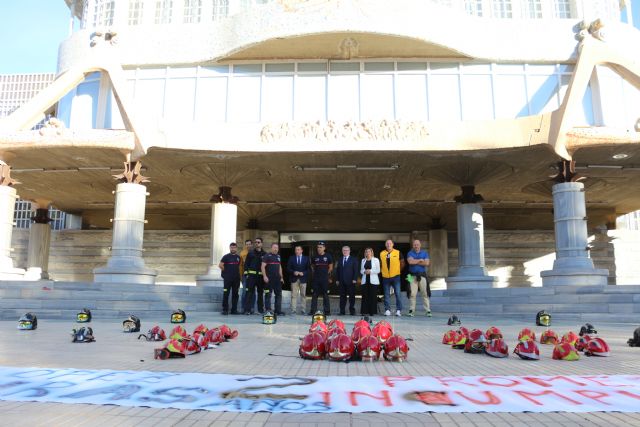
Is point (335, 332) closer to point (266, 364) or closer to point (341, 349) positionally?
point (341, 349)

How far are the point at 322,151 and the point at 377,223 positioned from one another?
1363 cm

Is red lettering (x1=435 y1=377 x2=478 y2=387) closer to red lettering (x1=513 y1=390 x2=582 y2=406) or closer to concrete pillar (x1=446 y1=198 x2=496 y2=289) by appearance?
red lettering (x1=513 y1=390 x2=582 y2=406)

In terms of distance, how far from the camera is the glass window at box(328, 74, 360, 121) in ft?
66.9

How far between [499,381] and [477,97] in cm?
1827

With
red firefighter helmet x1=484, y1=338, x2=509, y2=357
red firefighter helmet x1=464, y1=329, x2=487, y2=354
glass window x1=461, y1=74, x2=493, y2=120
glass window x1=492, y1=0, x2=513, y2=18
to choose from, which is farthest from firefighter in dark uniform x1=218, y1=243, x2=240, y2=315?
glass window x1=492, y1=0, x2=513, y2=18

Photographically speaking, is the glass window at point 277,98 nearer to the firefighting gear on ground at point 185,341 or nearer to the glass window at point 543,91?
the glass window at point 543,91

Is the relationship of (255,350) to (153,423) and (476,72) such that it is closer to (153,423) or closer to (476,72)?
(153,423)

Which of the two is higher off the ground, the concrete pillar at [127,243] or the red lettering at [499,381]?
the concrete pillar at [127,243]

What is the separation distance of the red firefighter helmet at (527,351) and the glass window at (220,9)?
2167 cm

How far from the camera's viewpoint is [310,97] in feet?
67.8

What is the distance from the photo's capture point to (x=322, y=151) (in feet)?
59.8

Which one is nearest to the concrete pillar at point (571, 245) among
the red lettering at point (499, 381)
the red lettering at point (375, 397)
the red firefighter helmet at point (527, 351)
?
the red firefighter helmet at point (527, 351)

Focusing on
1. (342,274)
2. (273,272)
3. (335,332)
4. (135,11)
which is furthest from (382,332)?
(135,11)

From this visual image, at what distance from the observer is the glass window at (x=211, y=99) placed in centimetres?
2084
